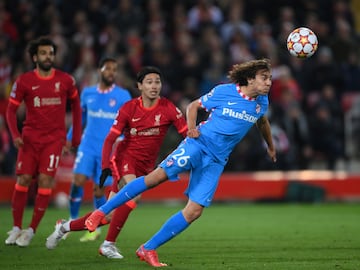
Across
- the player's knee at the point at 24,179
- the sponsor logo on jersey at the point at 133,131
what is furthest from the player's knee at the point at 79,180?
the sponsor logo on jersey at the point at 133,131

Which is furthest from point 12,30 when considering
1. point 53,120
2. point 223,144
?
point 223,144

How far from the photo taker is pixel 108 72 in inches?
480

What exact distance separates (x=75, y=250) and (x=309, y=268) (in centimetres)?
319

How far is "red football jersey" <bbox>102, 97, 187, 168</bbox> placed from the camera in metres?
10.0

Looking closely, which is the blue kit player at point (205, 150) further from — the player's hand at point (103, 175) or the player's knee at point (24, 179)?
the player's knee at point (24, 179)

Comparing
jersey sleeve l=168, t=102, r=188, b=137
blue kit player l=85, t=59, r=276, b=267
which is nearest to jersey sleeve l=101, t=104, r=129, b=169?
jersey sleeve l=168, t=102, r=188, b=137

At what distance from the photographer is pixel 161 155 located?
762 inches

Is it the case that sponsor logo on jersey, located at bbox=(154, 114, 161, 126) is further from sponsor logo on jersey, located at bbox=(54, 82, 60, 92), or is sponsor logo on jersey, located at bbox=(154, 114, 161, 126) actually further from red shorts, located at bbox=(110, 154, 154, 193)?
sponsor logo on jersey, located at bbox=(54, 82, 60, 92)


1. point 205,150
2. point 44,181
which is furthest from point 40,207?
point 205,150

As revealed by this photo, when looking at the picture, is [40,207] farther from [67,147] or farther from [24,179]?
[67,147]

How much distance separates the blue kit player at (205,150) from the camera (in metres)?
9.05

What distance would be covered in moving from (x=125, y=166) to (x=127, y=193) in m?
0.97

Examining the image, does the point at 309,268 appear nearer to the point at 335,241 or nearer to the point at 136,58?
the point at 335,241

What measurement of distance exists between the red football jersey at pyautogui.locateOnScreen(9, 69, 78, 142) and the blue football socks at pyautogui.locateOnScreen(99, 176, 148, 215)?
2.48 m
